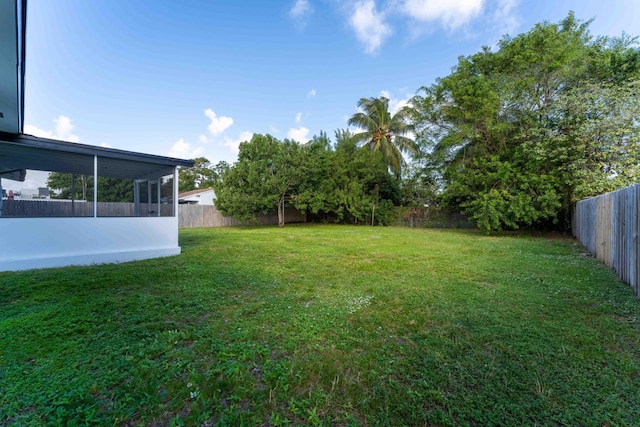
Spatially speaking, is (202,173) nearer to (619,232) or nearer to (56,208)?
(56,208)

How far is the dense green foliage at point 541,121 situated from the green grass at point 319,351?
21.9 ft

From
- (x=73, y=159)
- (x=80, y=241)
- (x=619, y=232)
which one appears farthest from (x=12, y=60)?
(x=619, y=232)

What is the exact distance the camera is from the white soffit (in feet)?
7.60

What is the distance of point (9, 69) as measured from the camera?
10.4 feet

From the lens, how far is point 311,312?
10.3 feet

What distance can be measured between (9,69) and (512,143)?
14.8 meters

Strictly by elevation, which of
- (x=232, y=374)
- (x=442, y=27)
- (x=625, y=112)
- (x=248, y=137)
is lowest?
(x=232, y=374)

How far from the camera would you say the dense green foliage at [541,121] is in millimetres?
8484

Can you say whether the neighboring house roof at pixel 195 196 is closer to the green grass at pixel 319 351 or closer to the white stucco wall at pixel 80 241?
the white stucco wall at pixel 80 241

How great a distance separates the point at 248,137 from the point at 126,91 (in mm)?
6415

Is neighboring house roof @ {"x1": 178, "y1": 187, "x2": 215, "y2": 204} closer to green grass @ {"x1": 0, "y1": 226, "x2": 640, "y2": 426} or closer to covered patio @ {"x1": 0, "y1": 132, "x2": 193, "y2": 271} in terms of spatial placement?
covered patio @ {"x1": 0, "y1": 132, "x2": 193, "y2": 271}

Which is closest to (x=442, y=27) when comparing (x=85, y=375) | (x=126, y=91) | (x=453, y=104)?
(x=453, y=104)

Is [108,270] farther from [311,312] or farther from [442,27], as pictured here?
[442,27]

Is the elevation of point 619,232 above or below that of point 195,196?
below
